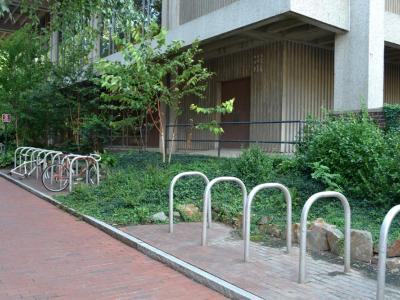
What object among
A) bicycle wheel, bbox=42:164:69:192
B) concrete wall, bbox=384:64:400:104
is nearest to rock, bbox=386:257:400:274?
bicycle wheel, bbox=42:164:69:192

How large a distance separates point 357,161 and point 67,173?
25.5 ft

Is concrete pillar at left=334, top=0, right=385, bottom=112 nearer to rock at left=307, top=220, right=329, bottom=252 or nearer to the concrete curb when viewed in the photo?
rock at left=307, top=220, right=329, bottom=252

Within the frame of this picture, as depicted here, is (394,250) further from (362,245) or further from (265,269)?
(265,269)

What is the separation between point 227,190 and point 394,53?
10.6 m

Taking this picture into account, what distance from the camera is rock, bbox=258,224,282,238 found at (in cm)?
740

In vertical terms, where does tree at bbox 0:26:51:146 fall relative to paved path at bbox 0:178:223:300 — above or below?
above

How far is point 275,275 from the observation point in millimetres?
5426

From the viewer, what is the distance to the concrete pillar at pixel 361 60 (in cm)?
1212

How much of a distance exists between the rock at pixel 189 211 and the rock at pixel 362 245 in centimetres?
345

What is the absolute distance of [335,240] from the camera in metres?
6.39

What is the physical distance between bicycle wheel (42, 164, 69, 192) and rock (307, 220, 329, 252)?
321 inches

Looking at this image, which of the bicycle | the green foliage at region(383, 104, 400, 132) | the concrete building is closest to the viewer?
the green foliage at region(383, 104, 400, 132)

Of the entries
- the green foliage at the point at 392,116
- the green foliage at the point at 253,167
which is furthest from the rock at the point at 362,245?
the green foliage at the point at 392,116

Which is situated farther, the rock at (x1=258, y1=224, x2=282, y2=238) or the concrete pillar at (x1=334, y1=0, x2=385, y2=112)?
the concrete pillar at (x1=334, y1=0, x2=385, y2=112)
